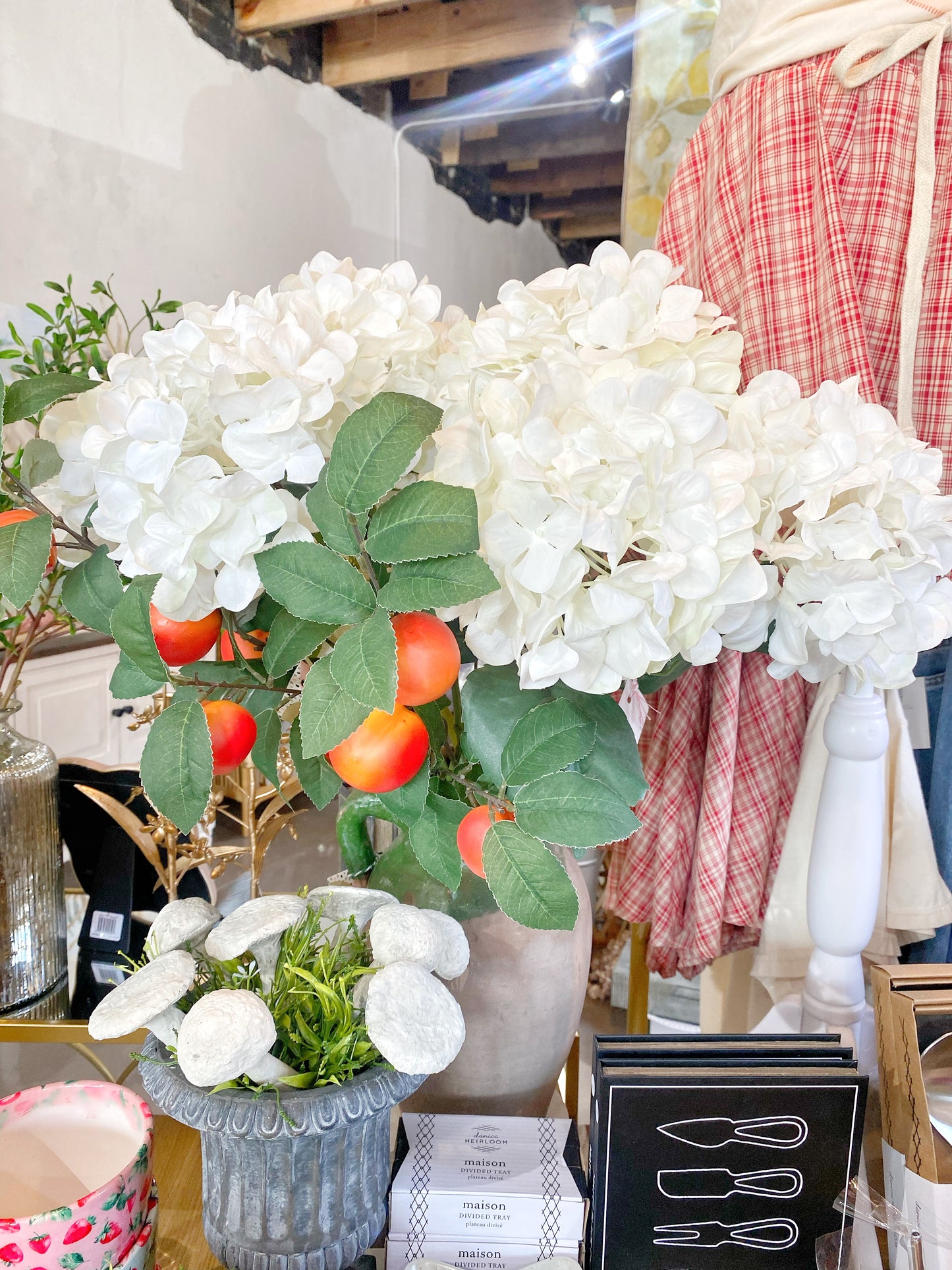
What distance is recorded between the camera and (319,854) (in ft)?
9.04

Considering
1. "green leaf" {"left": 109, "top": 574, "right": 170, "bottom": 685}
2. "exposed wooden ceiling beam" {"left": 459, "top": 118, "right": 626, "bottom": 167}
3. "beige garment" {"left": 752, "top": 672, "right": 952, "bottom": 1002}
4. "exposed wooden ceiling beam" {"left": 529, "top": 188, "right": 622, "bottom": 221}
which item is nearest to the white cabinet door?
"beige garment" {"left": 752, "top": 672, "right": 952, "bottom": 1002}

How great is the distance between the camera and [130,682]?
0.48 meters

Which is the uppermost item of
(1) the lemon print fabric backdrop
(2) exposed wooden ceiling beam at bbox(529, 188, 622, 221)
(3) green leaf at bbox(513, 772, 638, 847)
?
(2) exposed wooden ceiling beam at bbox(529, 188, 622, 221)

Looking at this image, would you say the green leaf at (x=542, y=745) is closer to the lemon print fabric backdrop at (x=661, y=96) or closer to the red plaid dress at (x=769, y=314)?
the red plaid dress at (x=769, y=314)

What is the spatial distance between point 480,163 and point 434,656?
12.4 feet

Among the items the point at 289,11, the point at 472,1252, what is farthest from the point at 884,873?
the point at 289,11

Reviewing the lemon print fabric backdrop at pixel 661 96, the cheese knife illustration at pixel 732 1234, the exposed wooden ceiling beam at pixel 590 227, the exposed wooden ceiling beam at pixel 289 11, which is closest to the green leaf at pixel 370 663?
the cheese knife illustration at pixel 732 1234

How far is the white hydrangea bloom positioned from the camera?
1.24ft

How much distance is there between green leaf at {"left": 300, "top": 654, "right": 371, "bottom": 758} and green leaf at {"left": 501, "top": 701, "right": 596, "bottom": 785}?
7 centimetres

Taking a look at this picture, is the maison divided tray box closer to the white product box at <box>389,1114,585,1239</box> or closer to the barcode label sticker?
the white product box at <box>389,1114,585,1239</box>

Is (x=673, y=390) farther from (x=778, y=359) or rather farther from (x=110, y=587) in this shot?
(x=778, y=359)

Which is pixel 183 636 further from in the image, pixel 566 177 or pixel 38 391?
pixel 566 177

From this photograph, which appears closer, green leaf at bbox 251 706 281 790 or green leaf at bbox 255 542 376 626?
green leaf at bbox 255 542 376 626

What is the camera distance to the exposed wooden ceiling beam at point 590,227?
12.8 ft
